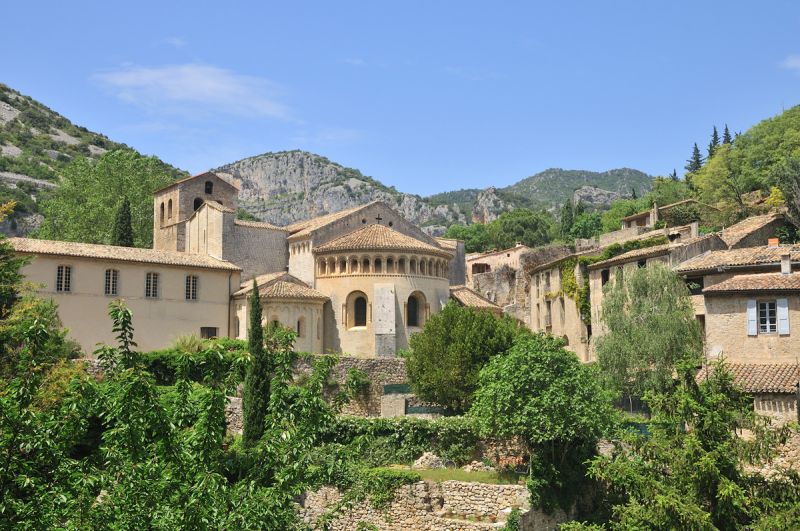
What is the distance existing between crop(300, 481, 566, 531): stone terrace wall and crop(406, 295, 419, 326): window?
858 inches

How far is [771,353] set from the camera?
114ft

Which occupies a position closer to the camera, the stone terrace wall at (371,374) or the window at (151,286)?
the stone terrace wall at (371,374)

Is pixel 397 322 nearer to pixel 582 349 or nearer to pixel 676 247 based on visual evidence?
pixel 582 349

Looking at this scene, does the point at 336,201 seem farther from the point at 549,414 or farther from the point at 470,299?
the point at 549,414

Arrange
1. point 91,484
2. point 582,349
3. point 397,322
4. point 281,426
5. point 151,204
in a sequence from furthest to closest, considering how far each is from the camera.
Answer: point 151,204, point 582,349, point 397,322, point 281,426, point 91,484

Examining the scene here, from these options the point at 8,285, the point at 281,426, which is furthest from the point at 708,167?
the point at 281,426

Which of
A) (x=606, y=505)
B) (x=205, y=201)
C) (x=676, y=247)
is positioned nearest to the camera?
(x=606, y=505)

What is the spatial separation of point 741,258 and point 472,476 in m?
18.7

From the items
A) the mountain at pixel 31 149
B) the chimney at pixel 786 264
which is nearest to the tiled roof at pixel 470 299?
the chimney at pixel 786 264

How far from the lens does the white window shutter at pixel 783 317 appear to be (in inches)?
1364

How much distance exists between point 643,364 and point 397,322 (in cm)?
1573

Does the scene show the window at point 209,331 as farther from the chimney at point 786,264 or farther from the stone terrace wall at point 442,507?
the chimney at point 786,264

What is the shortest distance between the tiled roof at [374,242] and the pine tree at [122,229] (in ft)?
57.8

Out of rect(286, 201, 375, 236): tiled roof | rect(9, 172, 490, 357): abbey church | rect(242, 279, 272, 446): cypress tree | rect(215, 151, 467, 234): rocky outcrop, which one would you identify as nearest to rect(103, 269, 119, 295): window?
rect(9, 172, 490, 357): abbey church
